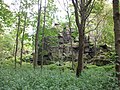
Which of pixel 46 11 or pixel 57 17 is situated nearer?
pixel 46 11

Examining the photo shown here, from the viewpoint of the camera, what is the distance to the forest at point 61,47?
7.71 metres

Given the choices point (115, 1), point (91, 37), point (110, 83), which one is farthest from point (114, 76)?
point (91, 37)

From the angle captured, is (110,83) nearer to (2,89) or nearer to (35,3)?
(2,89)

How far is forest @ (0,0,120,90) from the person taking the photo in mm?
7711

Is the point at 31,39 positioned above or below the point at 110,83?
above

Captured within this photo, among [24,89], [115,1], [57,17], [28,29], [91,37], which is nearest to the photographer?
[24,89]

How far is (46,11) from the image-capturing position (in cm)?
2825

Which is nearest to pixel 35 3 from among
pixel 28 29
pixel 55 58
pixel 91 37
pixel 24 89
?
pixel 28 29

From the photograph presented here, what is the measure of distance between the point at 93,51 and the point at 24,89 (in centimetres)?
3391

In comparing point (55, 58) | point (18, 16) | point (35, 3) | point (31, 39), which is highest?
point (35, 3)

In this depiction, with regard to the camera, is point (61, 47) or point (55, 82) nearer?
point (55, 82)

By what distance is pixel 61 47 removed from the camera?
40.0 m

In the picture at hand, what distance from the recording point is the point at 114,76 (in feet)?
26.2

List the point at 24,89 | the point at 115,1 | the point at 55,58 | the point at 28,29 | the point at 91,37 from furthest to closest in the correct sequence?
the point at 91,37 → the point at 55,58 → the point at 28,29 → the point at 115,1 → the point at 24,89
